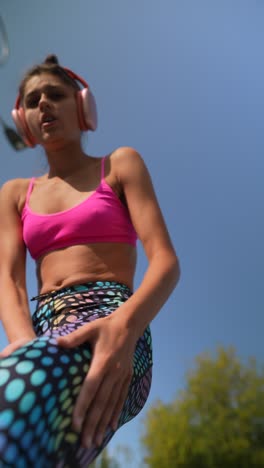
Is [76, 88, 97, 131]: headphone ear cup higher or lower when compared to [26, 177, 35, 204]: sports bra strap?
higher

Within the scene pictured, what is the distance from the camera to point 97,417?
0.76 meters

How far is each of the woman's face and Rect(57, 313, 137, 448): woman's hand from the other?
31.9 inches

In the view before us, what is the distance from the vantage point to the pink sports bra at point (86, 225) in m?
1.25

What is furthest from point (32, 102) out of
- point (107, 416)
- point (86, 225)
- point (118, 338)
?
point (107, 416)

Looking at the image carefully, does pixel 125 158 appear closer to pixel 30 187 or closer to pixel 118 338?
pixel 30 187

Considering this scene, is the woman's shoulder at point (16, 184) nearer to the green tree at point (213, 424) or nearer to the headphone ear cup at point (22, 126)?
the headphone ear cup at point (22, 126)

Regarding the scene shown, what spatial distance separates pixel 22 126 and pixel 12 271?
1.93ft

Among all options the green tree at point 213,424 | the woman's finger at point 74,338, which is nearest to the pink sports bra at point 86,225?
the woman's finger at point 74,338

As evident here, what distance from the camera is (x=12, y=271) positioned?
128cm

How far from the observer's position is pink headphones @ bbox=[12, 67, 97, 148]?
1.54m

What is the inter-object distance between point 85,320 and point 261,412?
18309 millimetres

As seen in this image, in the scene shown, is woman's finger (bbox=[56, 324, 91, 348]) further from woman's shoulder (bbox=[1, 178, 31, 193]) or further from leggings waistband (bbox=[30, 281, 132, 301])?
woman's shoulder (bbox=[1, 178, 31, 193])

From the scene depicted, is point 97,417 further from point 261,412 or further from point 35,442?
point 261,412

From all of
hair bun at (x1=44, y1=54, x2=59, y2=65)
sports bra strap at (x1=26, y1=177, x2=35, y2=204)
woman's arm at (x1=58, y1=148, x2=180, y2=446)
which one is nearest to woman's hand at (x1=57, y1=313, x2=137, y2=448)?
woman's arm at (x1=58, y1=148, x2=180, y2=446)
